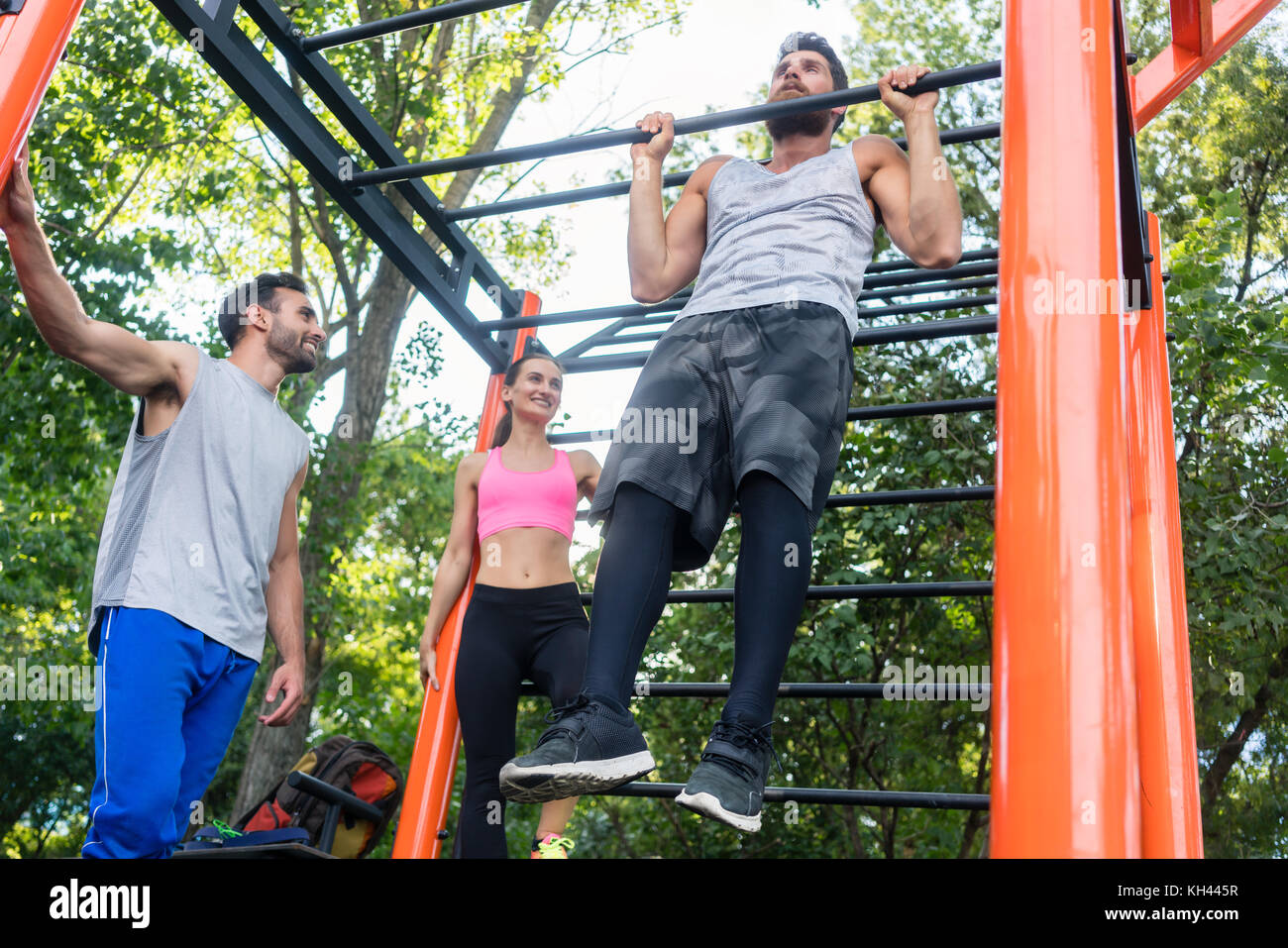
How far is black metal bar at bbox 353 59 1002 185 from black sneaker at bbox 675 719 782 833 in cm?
87

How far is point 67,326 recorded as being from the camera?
1.74 metres

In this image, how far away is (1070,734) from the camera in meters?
0.82

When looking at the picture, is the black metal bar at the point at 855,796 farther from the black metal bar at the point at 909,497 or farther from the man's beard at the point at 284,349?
the man's beard at the point at 284,349

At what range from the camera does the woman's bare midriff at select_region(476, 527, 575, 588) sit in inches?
99.5

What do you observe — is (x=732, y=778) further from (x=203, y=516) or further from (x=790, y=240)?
(x=203, y=516)

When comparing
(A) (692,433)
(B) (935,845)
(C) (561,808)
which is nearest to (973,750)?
(B) (935,845)

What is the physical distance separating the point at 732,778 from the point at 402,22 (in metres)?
1.59

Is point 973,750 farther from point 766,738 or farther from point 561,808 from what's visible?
point 766,738

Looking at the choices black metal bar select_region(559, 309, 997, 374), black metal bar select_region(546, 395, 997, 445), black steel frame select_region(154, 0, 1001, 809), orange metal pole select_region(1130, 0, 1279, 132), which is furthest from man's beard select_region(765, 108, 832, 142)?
orange metal pole select_region(1130, 0, 1279, 132)

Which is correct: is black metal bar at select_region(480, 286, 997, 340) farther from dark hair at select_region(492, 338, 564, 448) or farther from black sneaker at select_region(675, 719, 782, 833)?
black sneaker at select_region(675, 719, 782, 833)

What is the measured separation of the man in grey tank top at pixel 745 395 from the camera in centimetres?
141

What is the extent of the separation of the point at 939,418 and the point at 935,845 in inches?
167

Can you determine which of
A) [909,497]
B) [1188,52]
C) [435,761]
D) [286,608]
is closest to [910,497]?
[909,497]

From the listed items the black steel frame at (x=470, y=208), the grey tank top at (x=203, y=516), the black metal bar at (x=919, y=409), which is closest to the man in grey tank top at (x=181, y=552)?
A: the grey tank top at (x=203, y=516)
